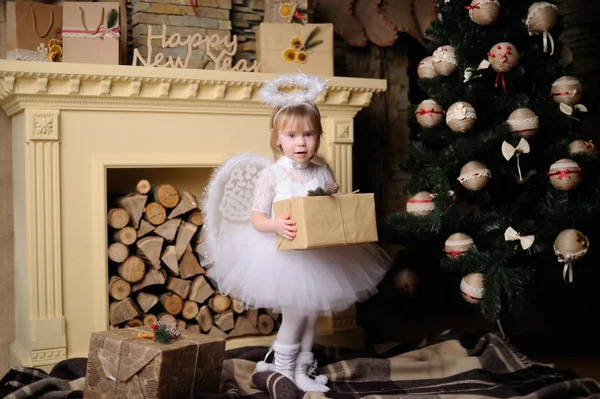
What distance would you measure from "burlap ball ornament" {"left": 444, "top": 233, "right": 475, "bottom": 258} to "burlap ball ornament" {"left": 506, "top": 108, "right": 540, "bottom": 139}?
1.70 feet

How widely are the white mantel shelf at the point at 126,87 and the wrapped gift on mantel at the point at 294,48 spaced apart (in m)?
0.15

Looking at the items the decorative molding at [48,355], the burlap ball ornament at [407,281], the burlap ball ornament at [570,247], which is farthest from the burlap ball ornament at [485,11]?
the decorative molding at [48,355]

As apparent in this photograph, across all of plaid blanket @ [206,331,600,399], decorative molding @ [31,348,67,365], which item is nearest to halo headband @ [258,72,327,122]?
plaid blanket @ [206,331,600,399]

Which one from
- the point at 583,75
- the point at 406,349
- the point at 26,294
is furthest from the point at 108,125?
the point at 583,75

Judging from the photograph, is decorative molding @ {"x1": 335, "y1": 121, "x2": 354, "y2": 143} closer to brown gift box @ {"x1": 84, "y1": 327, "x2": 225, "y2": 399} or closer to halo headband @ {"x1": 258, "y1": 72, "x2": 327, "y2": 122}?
halo headband @ {"x1": 258, "y1": 72, "x2": 327, "y2": 122}

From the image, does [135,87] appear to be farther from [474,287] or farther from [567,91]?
[567,91]

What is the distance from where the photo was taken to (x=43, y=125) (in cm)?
298

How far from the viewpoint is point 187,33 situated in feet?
11.5

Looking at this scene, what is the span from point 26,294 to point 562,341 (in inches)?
111

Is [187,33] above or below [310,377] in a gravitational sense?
above

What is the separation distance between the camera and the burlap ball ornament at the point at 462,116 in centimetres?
307

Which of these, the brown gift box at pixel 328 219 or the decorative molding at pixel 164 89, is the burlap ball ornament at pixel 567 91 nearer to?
the brown gift box at pixel 328 219

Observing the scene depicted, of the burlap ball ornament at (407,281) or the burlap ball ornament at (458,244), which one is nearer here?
the burlap ball ornament at (458,244)

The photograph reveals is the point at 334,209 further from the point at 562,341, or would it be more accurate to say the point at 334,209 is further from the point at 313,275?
the point at 562,341
